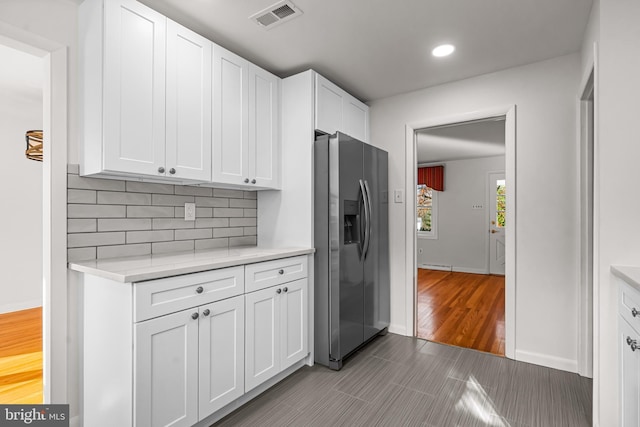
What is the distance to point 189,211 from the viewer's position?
2363 millimetres

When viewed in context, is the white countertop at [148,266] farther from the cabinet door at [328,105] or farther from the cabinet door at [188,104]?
the cabinet door at [328,105]

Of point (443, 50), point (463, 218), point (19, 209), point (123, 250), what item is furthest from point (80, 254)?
point (463, 218)

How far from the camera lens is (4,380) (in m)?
2.25

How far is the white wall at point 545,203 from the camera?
2.48 metres

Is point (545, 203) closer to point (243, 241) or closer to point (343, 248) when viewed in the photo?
point (343, 248)

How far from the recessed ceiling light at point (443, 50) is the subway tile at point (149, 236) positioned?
7.72 ft

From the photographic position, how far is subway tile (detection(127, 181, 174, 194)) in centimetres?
204

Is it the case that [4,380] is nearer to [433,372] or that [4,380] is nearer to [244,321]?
[244,321]

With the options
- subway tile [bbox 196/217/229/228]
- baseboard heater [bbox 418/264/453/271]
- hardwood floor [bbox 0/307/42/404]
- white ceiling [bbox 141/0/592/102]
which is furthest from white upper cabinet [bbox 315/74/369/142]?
baseboard heater [bbox 418/264/453/271]

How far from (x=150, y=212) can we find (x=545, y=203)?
2958 mm

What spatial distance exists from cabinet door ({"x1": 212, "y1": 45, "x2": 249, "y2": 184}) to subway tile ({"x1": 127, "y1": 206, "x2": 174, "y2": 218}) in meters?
0.41

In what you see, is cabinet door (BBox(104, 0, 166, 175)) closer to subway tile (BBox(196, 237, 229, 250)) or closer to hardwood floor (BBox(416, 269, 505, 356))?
subway tile (BBox(196, 237, 229, 250))

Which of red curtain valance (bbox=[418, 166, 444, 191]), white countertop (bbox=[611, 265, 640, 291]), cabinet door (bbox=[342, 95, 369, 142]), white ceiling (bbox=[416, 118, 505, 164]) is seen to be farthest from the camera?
red curtain valance (bbox=[418, 166, 444, 191])

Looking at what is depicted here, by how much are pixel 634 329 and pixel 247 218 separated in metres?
2.47
